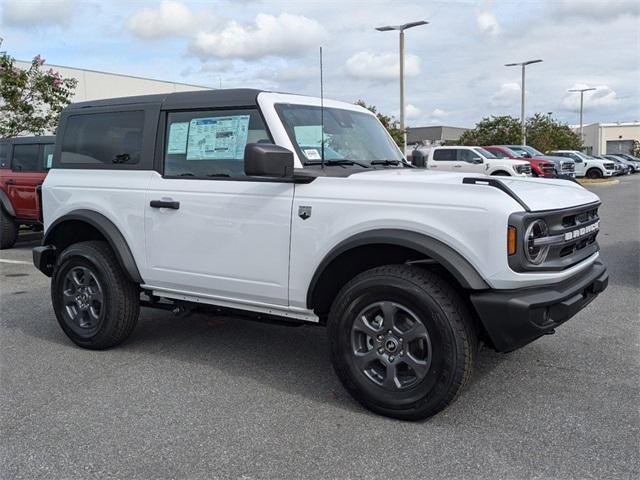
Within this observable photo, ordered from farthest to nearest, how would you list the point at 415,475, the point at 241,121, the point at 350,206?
the point at 241,121 → the point at 350,206 → the point at 415,475

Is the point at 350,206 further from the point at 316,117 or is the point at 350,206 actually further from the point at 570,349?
the point at 570,349

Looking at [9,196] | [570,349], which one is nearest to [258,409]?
[570,349]

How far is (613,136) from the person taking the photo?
282 ft

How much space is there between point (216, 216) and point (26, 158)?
7.92 m

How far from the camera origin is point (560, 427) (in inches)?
136

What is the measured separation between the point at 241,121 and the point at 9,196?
7920 mm

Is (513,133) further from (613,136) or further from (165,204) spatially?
(613,136)

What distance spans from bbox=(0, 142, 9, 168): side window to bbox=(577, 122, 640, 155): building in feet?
279

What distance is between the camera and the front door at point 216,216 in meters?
4.01

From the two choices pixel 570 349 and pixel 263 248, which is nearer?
pixel 263 248

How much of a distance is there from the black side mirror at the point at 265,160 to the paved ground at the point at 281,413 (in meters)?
1.43

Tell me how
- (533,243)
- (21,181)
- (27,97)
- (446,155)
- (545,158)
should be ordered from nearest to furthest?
(533,243), (21,181), (27,97), (446,155), (545,158)

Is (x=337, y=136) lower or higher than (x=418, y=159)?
higher

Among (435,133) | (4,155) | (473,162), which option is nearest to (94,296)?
(4,155)
